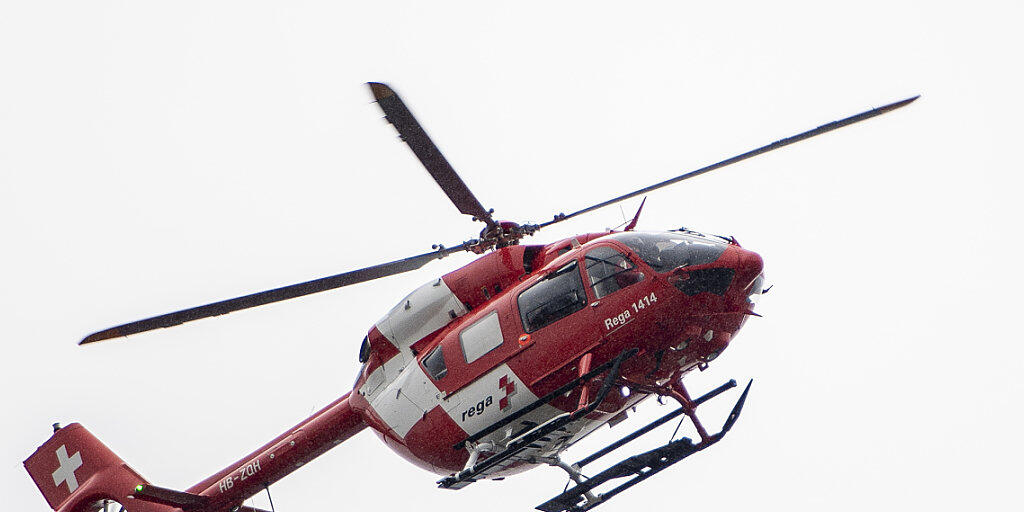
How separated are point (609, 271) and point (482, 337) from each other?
1.83 meters

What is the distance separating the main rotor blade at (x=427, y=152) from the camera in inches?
512

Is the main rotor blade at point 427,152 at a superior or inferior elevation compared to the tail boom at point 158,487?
superior

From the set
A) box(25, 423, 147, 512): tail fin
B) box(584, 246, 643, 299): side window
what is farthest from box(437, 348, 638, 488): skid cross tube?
box(25, 423, 147, 512): tail fin

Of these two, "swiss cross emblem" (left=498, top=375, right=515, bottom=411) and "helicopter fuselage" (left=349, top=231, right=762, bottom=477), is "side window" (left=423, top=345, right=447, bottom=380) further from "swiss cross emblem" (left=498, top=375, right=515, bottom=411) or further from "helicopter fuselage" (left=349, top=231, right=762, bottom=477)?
"swiss cross emblem" (left=498, top=375, right=515, bottom=411)

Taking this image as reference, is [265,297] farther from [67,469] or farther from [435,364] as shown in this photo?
[67,469]

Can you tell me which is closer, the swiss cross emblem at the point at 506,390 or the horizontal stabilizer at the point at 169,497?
the swiss cross emblem at the point at 506,390

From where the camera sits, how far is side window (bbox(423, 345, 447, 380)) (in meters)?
14.9

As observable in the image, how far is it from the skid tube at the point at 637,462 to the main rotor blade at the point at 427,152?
3.25 metres

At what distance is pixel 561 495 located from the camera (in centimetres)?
1413

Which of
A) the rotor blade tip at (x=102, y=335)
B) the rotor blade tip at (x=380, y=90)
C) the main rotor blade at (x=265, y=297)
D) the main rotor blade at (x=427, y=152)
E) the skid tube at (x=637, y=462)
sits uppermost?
the rotor blade tip at (x=380, y=90)

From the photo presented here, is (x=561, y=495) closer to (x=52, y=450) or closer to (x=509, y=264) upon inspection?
(x=509, y=264)

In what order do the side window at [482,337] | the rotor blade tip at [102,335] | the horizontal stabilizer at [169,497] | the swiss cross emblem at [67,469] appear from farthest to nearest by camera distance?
the swiss cross emblem at [67,469] → the horizontal stabilizer at [169,497] → the rotor blade tip at [102,335] → the side window at [482,337]

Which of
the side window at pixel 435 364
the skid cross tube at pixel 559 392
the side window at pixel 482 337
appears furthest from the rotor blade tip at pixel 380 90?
the skid cross tube at pixel 559 392

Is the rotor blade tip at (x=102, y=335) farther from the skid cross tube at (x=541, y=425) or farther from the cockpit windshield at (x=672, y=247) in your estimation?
the cockpit windshield at (x=672, y=247)
